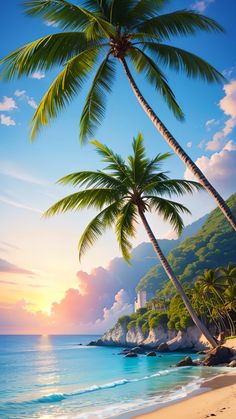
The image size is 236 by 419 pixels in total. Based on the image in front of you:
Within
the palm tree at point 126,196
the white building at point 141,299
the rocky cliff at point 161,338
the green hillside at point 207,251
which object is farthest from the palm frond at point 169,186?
the white building at point 141,299

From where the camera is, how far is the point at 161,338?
6700 centimetres

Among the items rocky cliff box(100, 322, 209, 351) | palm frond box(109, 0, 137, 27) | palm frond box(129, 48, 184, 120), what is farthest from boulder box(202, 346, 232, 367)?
rocky cliff box(100, 322, 209, 351)

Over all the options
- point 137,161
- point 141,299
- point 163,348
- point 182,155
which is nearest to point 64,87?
point 182,155

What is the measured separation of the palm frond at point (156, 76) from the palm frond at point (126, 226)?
6.11 metres

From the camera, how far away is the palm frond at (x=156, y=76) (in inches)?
420

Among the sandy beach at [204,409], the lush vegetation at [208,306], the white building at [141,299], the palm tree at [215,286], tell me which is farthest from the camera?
the white building at [141,299]

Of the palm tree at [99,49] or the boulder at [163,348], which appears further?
the boulder at [163,348]

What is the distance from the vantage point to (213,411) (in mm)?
8750

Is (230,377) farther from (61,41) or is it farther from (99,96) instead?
(61,41)

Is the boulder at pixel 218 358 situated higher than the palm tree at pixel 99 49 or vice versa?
the palm tree at pixel 99 49

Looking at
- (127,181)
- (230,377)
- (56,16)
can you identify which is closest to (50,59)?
(56,16)

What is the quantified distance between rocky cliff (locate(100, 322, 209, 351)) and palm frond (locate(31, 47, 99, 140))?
181 feet

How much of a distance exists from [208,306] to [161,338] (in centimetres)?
1942

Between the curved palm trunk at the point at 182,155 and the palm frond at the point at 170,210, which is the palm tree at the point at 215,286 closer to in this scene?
the palm frond at the point at 170,210
